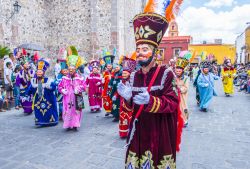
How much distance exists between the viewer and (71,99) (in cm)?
603

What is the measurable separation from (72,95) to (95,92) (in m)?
2.78

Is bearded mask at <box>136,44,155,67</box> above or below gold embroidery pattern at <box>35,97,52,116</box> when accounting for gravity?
above

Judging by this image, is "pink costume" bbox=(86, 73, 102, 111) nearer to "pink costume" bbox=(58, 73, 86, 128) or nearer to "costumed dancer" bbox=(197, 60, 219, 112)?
"pink costume" bbox=(58, 73, 86, 128)

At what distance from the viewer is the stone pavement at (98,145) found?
4.11m

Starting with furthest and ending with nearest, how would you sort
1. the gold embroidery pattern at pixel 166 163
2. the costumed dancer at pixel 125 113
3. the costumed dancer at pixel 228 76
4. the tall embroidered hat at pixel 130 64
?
the costumed dancer at pixel 228 76, the tall embroidered hat at pixel 130 64, the costumed dancer at pixel 125 113, the gold embroidery pattern at pixel 166 163

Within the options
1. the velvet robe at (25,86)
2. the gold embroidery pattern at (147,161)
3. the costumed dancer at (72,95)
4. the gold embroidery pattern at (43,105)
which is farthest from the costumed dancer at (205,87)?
the gold embroidery pattern at (147,161)

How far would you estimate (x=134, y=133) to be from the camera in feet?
8.71

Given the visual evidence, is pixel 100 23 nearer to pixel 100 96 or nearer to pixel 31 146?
pixel 100 96

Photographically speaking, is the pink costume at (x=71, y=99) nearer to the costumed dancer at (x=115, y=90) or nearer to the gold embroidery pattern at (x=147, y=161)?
the costumed dancer at (x=115, y=90)

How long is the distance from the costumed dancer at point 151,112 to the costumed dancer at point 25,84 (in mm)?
6219

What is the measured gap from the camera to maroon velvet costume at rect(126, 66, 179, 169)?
2.53 m

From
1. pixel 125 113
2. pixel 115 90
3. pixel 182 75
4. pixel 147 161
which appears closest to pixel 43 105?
pixel 115 90

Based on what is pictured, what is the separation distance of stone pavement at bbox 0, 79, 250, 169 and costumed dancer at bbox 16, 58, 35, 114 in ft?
2.31

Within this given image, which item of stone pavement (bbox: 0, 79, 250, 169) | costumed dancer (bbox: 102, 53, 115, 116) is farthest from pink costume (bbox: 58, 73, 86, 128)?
costumed dancer (bbox: 102, 53, 115, 116)
